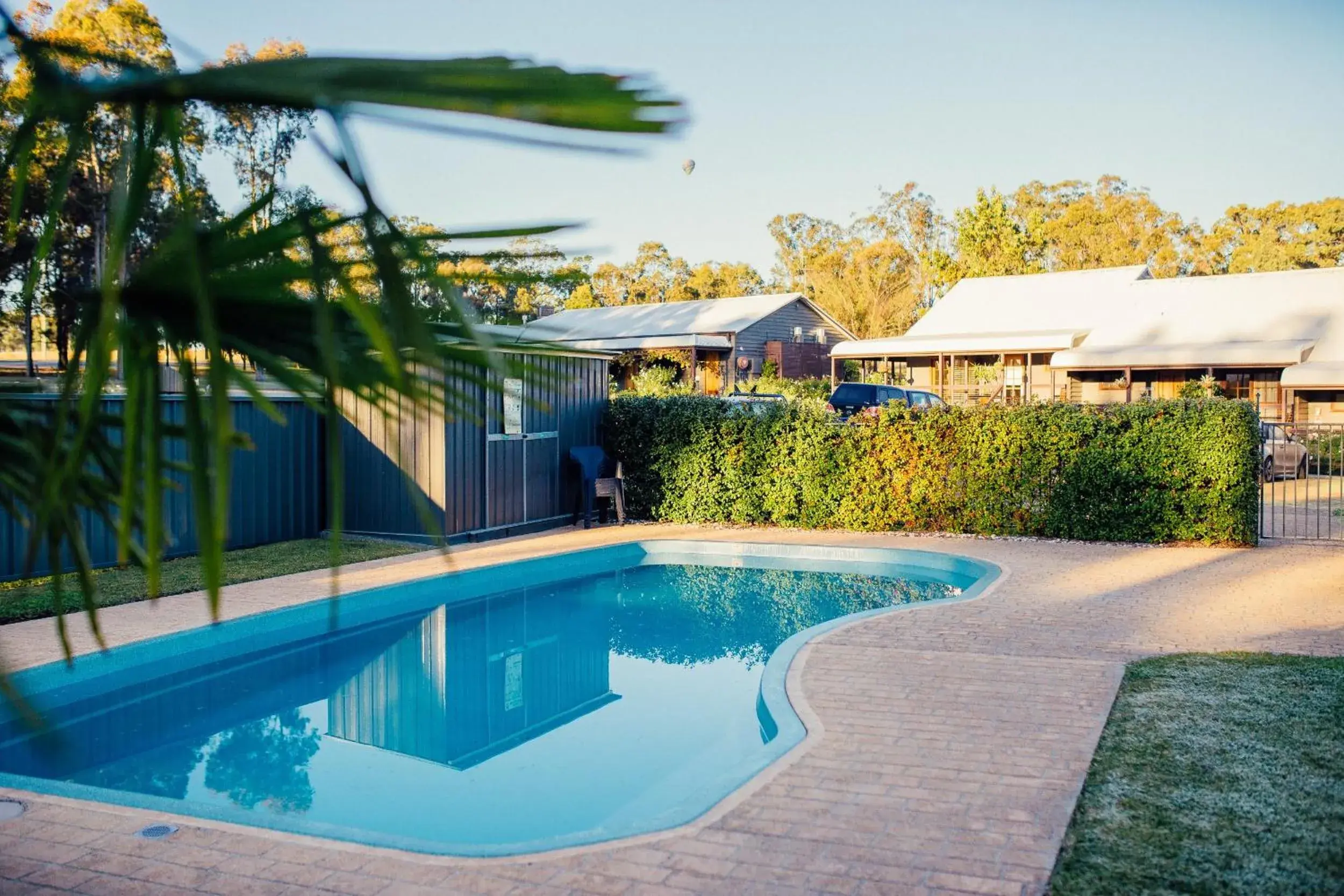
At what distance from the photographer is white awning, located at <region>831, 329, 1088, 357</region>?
99.9 ft

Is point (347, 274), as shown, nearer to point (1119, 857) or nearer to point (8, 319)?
point (8, 319)

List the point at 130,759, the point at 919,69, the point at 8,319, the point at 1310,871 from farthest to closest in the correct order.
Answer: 1. the point at 919,69
2. the point at 130,759
3. the point at 1310,871
4. the point at 8,319

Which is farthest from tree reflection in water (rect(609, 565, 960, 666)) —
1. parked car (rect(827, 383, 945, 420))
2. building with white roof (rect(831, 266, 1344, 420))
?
building with white roof (rect(831, 266, 1344, 420))

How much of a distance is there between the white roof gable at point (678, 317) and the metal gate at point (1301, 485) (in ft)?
58.6

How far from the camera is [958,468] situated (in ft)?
43.7

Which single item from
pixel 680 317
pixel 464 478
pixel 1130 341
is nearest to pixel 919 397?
pixel 1130 341

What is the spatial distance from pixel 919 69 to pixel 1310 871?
76.5ft

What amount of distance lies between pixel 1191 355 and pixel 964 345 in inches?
257

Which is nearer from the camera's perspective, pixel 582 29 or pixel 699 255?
pixel 582 29

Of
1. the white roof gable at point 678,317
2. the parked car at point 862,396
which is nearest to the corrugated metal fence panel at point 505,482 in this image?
the parked car at point 862,396

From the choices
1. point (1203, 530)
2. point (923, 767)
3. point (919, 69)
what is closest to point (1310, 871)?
point (923, 767)

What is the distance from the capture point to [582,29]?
1.25 metres

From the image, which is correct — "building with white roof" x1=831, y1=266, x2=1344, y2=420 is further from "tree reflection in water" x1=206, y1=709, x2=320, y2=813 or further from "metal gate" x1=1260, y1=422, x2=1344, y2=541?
"tree reflection in water" x1=206, y1=709, x2=320, y2=813

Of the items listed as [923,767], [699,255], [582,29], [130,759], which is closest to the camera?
[582,29]
